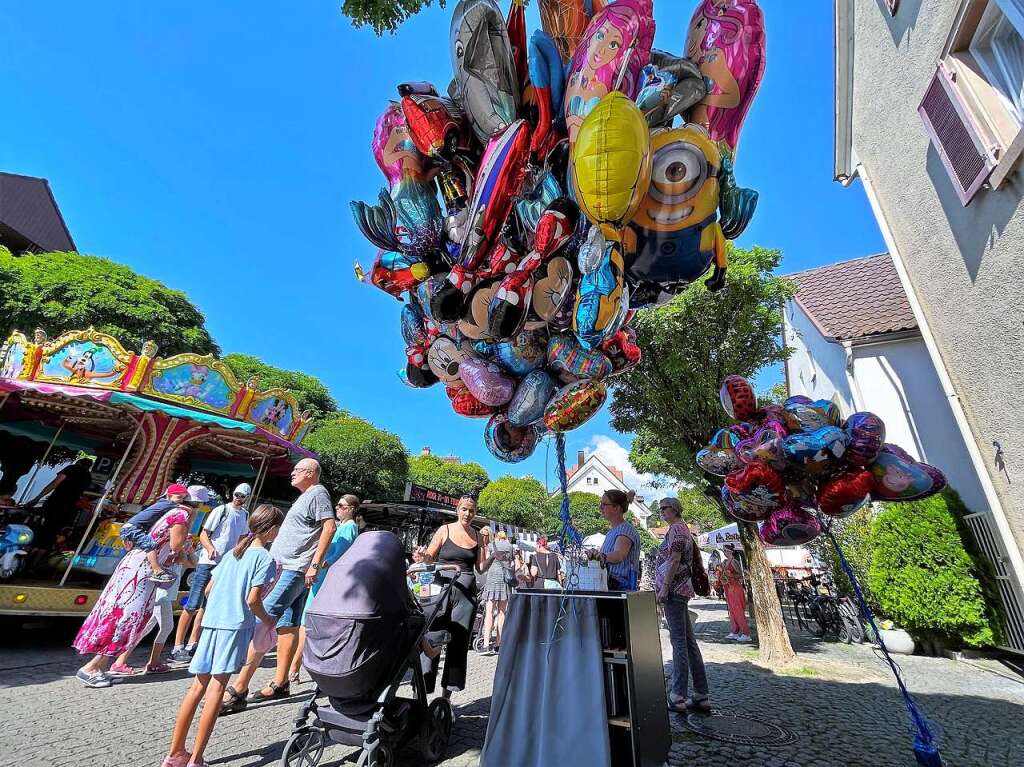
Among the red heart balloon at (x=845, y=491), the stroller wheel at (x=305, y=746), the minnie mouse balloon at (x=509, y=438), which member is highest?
the minnie mouse balloon at (x=509, y=438)

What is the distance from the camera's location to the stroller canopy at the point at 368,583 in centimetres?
251

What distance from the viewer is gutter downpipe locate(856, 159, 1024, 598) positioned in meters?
4.60

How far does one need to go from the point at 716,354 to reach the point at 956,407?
2627mm

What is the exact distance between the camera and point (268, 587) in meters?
3.00

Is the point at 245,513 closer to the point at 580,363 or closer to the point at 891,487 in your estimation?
the point at 580,363

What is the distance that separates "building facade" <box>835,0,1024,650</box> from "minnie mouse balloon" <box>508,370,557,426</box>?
4167 mm

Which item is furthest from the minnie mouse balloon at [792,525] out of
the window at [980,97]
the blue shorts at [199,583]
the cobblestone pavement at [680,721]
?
the blue shorts at [199,583]

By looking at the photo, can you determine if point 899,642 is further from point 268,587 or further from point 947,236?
point 268,587

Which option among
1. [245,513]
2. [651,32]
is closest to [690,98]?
[651,32]

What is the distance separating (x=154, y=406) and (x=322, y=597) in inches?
251

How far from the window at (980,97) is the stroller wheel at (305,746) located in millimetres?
6600

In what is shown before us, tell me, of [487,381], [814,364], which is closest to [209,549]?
[487,381]

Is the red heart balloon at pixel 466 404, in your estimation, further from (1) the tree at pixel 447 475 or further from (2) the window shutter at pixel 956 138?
(1) the tree at pixel 447 475

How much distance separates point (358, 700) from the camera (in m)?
2.53
